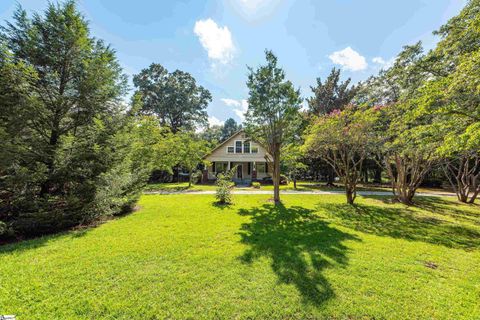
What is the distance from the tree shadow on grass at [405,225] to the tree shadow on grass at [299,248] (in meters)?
1.41

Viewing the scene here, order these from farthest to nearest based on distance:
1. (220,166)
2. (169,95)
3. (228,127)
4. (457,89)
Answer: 1. (228,127)
2. (169,95)
3. (220,166)
4. (457,89)

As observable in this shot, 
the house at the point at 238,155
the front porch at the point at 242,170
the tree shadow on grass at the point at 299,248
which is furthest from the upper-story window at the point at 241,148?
the tree shadow on grass at the point at 299,248

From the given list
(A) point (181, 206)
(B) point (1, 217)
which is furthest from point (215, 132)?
(B) point (1, 217)

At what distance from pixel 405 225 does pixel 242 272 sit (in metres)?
7.38

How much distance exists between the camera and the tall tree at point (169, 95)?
1291 inches

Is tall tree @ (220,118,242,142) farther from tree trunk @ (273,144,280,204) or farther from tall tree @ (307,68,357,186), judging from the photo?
tree trunk @ (273,144,280,204)

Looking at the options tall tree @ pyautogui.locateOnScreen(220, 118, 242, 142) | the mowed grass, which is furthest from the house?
tall tree @ pyautogui.locateOnScreen(220, 118, 242, 142)

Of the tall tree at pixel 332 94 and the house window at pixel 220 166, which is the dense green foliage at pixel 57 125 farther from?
the tall tree at pixel 332 94

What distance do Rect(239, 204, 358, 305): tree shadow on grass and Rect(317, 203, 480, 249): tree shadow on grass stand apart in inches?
55.5

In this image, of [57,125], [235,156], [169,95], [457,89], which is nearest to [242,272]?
[457,89]

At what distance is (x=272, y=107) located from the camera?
10.9 metres

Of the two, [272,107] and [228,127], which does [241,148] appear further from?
[228,127]

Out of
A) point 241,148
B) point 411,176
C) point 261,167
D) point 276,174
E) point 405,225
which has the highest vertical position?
point 241,148

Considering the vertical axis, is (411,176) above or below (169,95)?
below
